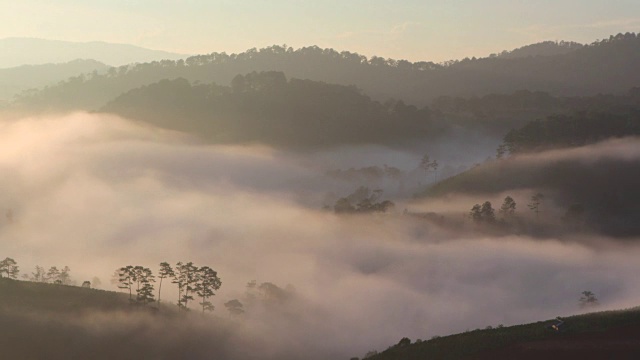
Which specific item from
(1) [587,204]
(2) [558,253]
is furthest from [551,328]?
(1) [587,204]

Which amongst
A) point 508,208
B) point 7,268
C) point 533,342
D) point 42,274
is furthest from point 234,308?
point 508,208

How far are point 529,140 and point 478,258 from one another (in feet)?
192

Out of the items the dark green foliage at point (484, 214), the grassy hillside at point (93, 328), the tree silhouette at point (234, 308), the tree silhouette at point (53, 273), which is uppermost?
the dark green foliage at point (484, 214)

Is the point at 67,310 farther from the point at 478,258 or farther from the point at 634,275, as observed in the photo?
the point at 634,275

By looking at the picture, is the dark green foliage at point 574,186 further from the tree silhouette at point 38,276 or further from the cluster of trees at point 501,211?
the tree silhouette at point 38,276

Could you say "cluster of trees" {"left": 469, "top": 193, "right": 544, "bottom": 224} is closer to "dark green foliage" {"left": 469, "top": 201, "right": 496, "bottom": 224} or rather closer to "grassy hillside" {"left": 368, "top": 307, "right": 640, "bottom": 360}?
"dark green foliage" {"left": 469, "top": 201, "right": 496, "bottom": 224}

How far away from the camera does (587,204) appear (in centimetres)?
16012

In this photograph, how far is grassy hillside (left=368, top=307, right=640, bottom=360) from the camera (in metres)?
56.8

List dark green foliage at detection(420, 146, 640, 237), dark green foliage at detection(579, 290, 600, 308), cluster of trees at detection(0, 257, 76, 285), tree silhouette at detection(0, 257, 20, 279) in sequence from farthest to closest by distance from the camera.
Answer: dark green foliage at detection(420, 146, 640, 237)
cluster of trees at detection(0, 257, 76, 285)
dark green foliage at detection(579, 290, 600, 308)
tree silhouette at detection(0, 257, 20, 279)

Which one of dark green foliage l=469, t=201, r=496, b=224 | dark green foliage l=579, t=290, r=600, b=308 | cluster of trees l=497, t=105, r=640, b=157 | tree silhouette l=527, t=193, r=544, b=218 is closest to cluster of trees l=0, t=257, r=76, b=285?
dark green foliage l=469, t=201, r=496, b=224

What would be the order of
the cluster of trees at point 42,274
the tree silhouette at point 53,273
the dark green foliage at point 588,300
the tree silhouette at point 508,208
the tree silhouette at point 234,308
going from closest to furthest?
the tree silhouette at point 234,308
the dark green foliage at point 588,300
the cluster of trees at point 42,274
the tree silhouette at point 53,273
the tree silhouette at point 508,208

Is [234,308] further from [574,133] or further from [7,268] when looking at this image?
[574,133]

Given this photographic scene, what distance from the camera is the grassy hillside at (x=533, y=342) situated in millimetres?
56750

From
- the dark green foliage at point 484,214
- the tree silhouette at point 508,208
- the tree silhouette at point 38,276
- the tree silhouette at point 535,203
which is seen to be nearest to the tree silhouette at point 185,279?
the tree silhouette at point 38,276
